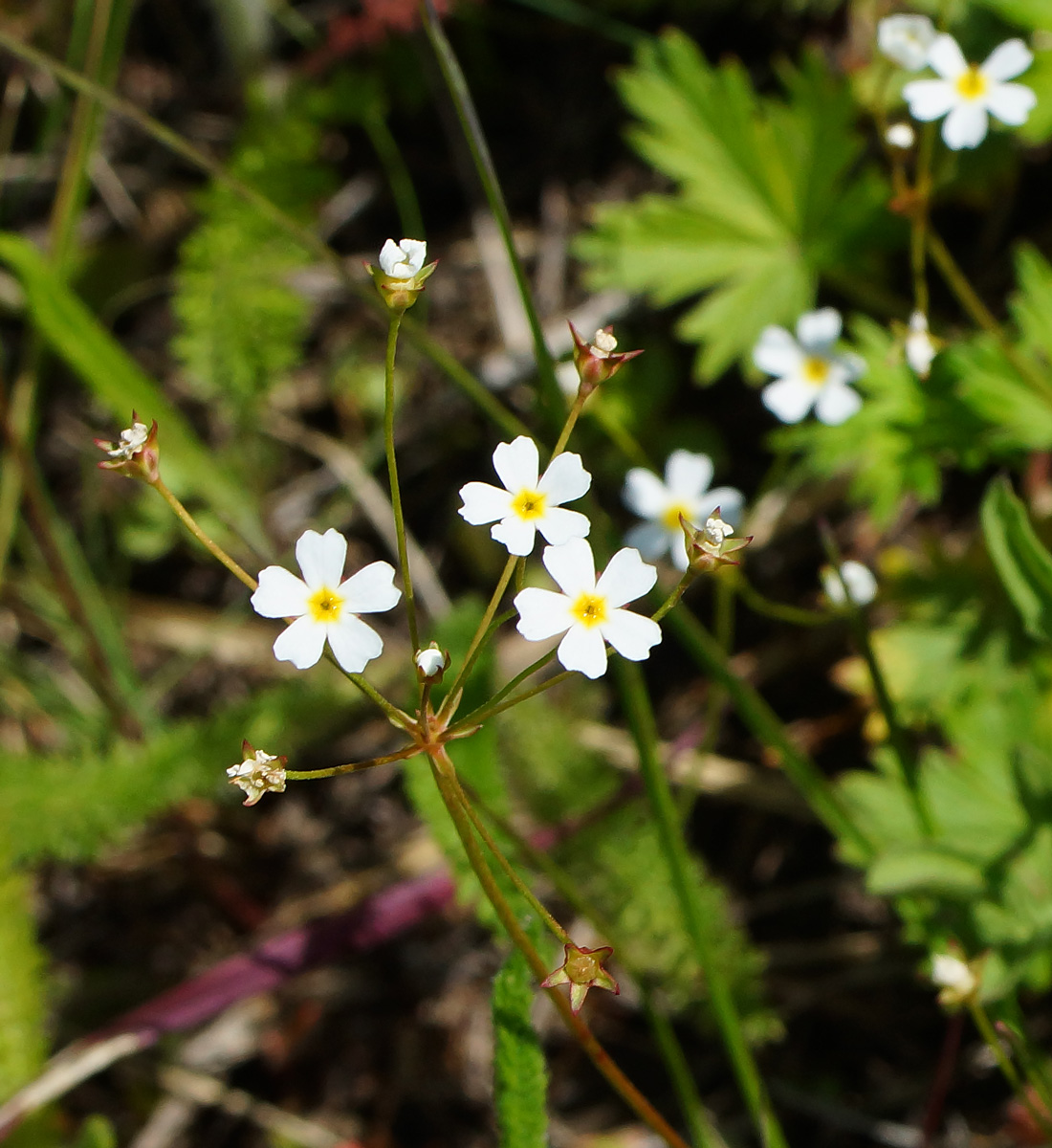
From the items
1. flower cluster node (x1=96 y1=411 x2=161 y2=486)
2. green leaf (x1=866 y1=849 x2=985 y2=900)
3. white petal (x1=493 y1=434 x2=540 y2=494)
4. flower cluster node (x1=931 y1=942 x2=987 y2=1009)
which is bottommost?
flower cluster node (x1=931 y1=942 x2=987 y2=1009)

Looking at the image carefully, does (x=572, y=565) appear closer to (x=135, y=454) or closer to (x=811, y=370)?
(x=135, y=454)

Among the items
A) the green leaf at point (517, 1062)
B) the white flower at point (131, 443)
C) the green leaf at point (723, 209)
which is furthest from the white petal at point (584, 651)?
the green leaf at point (723, 209)

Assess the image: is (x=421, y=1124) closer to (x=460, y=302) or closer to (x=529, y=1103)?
(x=529, y=1103)

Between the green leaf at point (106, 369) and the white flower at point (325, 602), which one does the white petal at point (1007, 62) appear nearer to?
the white flower at point (325, 602)

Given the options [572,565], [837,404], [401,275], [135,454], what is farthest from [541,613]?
[837,404]

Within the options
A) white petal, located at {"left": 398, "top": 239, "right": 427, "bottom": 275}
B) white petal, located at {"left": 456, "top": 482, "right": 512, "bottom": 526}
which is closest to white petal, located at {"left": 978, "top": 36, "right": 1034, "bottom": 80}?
white petal, located at {"left": 398, "top": 239, "right": 427, "bottom": 275}

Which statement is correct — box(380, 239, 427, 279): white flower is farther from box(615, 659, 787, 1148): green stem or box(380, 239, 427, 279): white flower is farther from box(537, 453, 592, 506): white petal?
box(615, 659, 787, 1148): green stem

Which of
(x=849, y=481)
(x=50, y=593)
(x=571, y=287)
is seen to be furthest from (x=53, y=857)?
(x=849, y=481)
